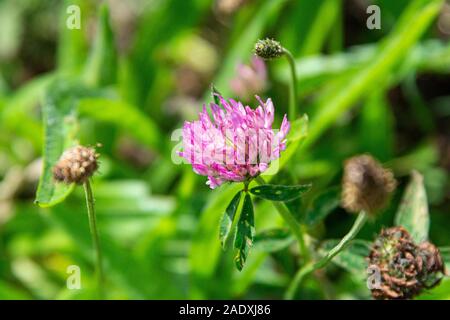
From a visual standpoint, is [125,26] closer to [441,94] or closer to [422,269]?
[441,94]

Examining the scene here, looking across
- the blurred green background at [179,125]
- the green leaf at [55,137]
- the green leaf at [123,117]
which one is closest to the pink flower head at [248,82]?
the blurred green background at [179,125]

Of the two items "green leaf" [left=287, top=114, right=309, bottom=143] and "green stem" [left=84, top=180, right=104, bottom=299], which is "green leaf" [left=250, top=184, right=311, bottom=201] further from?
"green stem" [left=84, top=180, right=104, bottom=299]

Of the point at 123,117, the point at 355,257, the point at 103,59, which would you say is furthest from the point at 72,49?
the point at 355,257

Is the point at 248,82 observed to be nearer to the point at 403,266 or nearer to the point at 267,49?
the point at 267,49

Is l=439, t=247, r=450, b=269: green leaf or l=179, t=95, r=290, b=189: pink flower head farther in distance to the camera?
l=439, t=247, r=450, b=269: green leaf

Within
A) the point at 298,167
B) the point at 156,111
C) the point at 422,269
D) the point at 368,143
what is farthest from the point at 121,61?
the point at 422,269

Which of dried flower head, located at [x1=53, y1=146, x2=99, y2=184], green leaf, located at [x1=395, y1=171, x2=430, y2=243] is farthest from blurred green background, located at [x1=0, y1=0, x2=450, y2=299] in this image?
dried flower head, located at [x1=53, y1=146, x2=99, y2=184]
